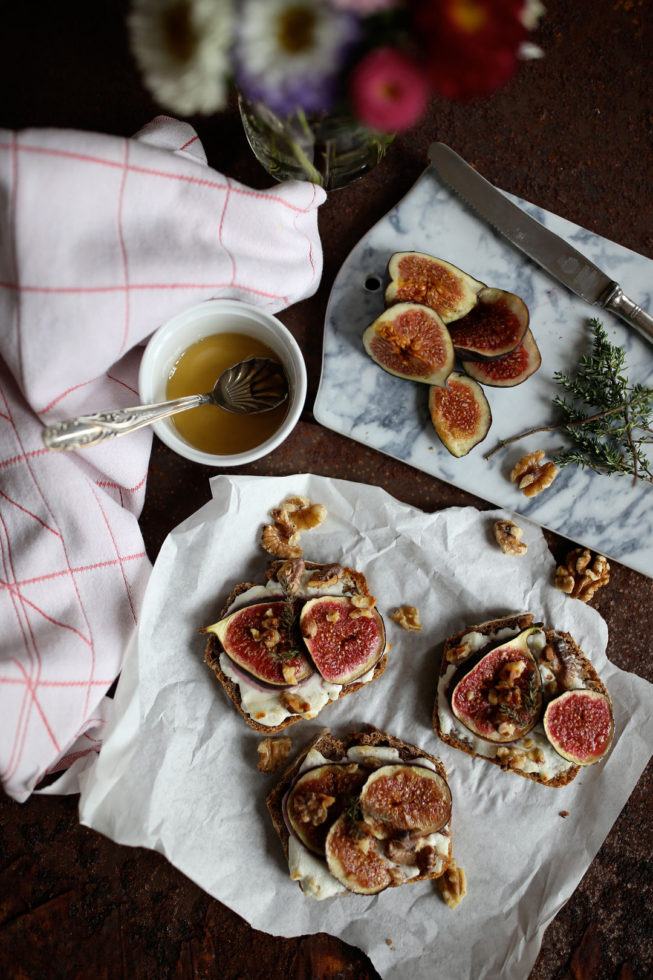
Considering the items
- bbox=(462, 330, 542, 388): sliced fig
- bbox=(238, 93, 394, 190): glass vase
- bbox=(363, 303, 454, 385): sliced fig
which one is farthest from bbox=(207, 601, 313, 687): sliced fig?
bbox=(238, 93, 394, 190): glass vase

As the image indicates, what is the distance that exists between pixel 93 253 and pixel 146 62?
64cm

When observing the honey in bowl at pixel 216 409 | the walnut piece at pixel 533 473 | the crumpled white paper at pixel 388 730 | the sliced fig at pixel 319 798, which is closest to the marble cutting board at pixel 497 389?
the walnut piece at pixel 533 473

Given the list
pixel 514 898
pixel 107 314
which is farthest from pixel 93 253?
pixel 514 898

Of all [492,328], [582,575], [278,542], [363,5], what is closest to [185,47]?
[363,5]

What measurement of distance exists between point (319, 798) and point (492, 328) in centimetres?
151

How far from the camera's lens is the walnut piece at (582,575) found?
214cm

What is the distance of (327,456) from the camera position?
2.19 m

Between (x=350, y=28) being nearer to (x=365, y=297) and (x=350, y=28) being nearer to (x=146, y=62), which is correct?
(x=146, y=62)

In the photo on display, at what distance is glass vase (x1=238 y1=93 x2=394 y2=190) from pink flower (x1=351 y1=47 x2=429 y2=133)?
26 centimetres

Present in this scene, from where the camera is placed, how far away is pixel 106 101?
6.93ft

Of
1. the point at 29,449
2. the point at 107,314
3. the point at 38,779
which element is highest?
the point at 107,314

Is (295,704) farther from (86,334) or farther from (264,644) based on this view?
(86,334)

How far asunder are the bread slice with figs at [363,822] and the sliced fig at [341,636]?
0.26 metres

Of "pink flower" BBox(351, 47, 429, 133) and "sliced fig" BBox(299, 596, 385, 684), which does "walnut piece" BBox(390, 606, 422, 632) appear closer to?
"sliced fig" BBox(299, 596, 385, 684)
